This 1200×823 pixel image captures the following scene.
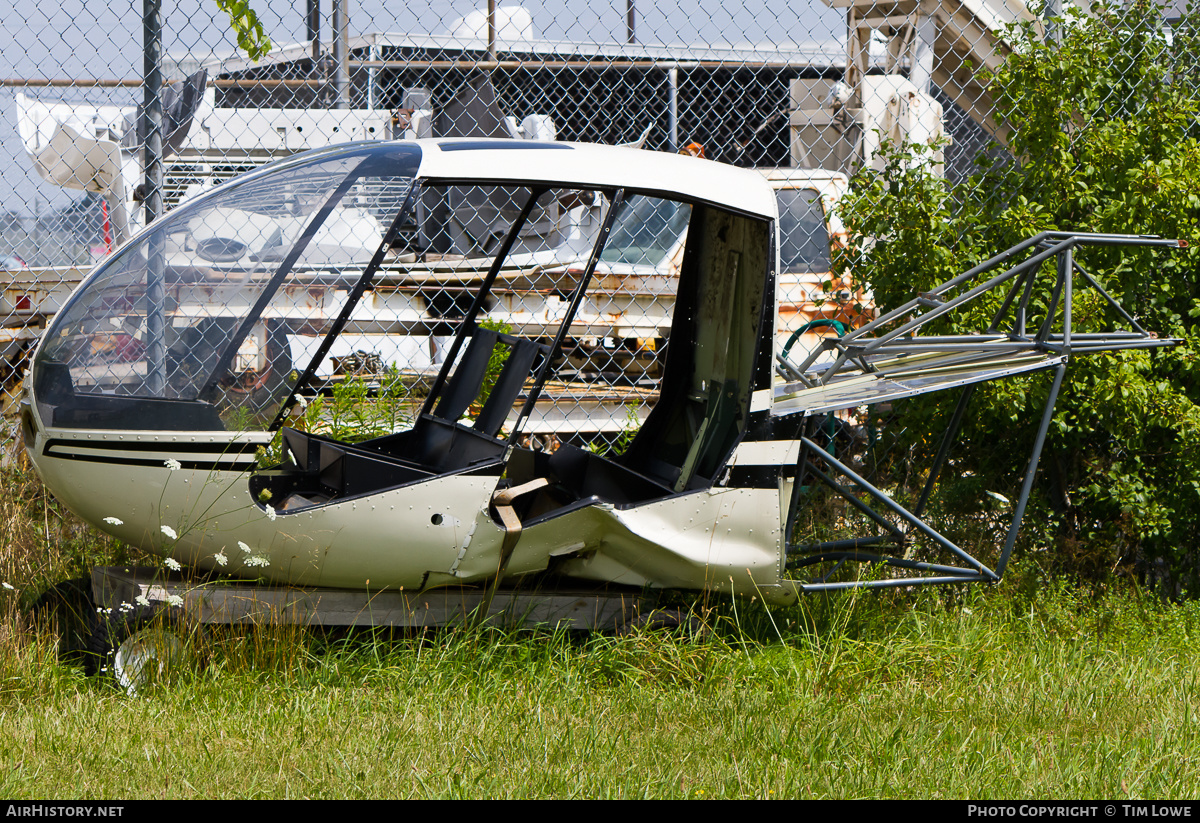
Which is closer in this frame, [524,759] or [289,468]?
[524,759]

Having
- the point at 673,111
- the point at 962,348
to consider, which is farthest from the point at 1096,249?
the point at 673,111

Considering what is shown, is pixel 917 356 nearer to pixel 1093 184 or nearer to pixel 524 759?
pixel 1093 184

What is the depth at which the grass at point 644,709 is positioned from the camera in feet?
9.65

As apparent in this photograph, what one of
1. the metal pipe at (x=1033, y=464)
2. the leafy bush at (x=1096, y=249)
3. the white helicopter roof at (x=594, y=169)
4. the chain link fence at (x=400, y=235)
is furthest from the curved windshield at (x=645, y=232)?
the metal pipe at (x=1033, y=464)

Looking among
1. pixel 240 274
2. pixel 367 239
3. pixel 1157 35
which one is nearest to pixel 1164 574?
pixel 1157 35

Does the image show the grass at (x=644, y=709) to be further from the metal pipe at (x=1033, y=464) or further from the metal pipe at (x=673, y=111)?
the metal pipe at (x=673, y=111)

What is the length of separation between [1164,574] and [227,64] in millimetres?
12551

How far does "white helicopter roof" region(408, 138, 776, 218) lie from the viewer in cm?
348

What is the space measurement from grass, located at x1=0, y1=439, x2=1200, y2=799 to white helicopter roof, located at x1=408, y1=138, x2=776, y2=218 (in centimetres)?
152

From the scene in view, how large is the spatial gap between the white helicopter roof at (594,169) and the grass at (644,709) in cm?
152

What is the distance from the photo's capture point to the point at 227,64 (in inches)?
535

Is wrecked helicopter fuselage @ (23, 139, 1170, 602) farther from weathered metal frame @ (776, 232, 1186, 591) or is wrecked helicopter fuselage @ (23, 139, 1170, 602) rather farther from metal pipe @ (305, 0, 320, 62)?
metal pipe @ (305, 0, 320, 62)

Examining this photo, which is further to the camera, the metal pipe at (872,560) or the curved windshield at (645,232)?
the curved windshield at (645,232)

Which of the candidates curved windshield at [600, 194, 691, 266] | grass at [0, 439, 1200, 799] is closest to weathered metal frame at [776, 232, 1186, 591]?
grass at [0, 439, 1200, 799]
